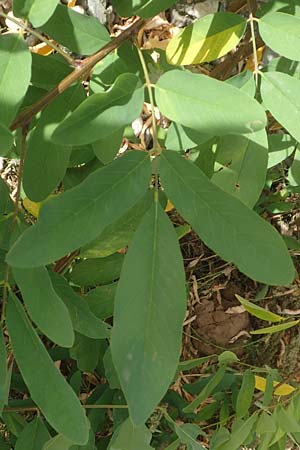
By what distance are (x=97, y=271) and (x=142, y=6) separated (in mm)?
394

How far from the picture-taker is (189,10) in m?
1.47

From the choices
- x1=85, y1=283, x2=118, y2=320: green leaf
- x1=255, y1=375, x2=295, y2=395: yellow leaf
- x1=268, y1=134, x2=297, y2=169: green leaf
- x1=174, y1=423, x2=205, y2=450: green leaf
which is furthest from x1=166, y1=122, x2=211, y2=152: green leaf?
x1=255, y1=375, x2=295, y2=395: yellow leaf

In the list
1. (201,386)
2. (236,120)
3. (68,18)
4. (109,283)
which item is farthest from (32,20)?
(201,386)

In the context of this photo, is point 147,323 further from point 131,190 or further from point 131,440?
point 131,440

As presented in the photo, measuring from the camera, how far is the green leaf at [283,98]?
692mm

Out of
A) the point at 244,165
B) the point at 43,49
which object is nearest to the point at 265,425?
the point at 244,165

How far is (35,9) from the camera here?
2.15 feet

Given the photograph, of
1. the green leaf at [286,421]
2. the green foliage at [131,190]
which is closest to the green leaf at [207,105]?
the green foliage at [131,190]

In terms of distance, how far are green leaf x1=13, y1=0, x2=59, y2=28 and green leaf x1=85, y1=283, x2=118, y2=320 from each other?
0.43 metres

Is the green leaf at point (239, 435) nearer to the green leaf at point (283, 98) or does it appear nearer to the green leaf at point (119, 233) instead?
the green leaf at point (119, 233)

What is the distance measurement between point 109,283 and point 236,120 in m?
0.51

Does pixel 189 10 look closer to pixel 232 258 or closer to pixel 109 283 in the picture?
pixel 109 283

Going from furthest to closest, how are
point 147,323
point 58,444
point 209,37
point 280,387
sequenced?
point 280,387, point 58,444, point 209,37, point 147,323

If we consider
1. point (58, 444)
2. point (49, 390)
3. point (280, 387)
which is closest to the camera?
point (49, 390)
